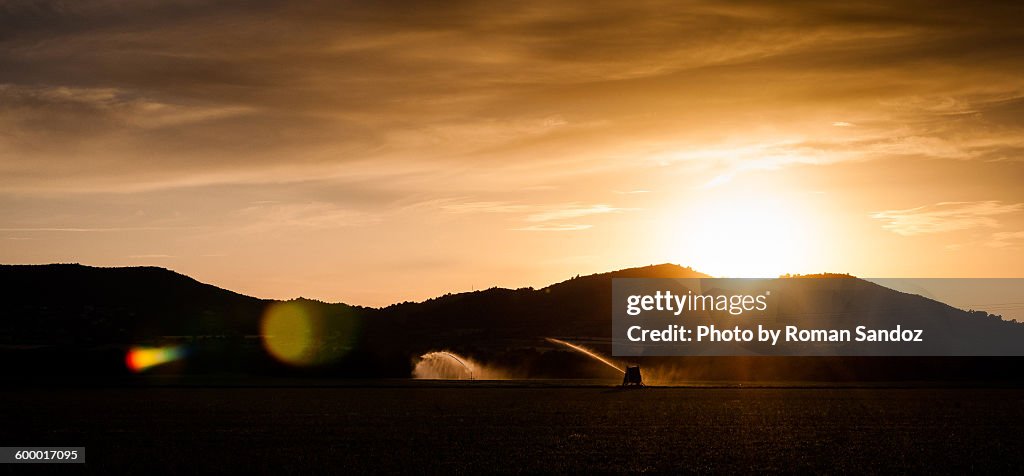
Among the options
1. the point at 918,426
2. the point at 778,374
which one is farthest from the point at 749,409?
the point at 778,374

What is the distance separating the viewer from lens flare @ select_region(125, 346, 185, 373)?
14462cm

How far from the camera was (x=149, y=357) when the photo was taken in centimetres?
15725

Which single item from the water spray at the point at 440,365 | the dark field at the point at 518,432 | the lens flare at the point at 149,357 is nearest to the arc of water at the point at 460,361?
the water spray at the point at 440,365

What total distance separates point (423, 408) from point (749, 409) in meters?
18.6

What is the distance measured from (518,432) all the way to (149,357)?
123 metres

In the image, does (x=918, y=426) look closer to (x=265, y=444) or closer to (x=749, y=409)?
(x=749, y=409)

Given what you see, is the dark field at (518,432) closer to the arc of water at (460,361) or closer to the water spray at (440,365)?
the water spray at (440,365)

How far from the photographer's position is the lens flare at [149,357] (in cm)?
14462

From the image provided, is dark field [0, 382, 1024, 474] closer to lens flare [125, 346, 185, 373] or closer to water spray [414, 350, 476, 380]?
water spray [414, 350, 476, 380]

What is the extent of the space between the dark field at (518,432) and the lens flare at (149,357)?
232ft

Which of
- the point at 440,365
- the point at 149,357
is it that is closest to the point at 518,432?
the point at 440,365

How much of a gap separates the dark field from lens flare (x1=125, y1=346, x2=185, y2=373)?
2785 inches

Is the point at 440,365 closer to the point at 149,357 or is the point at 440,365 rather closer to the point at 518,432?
the point at 149,357

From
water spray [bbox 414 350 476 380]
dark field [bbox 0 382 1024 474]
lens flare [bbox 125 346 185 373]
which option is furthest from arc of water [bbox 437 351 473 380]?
dark field [bbox 0 382 1024 474]
